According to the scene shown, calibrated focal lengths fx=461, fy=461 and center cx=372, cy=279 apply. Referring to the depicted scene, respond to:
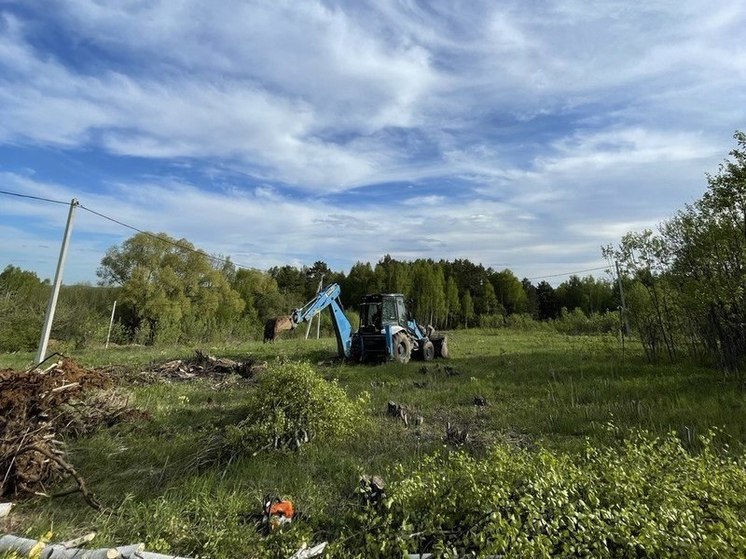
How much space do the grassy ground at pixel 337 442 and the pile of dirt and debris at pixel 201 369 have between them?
2.26ft

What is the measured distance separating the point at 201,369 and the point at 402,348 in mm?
5082

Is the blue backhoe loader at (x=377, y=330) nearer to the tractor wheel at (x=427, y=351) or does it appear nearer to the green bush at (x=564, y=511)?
the tractor wheel at (x=427, y=351)

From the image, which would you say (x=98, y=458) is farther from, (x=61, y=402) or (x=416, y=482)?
(x=416, y=482)

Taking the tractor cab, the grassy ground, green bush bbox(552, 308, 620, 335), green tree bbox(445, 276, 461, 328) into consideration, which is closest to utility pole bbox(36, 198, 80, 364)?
the grassy ground

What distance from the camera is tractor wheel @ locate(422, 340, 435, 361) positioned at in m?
13.4

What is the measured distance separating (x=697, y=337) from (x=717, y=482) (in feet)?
30.2

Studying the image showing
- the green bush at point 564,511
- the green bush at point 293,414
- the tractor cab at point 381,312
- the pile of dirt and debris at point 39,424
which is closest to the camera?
the green bush at point 564,511

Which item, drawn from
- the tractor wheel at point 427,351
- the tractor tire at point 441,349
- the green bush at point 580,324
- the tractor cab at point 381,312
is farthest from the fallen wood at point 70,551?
the green bush at point 580,324

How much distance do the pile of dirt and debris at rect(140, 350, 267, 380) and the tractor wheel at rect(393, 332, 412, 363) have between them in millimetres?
3457

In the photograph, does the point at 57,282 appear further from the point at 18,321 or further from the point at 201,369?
the point at 18,321

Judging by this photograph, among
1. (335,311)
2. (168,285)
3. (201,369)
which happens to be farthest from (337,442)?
(168,285)

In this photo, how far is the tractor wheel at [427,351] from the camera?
13422mm

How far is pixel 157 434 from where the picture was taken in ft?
18.0

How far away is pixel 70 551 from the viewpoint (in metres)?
2.56
